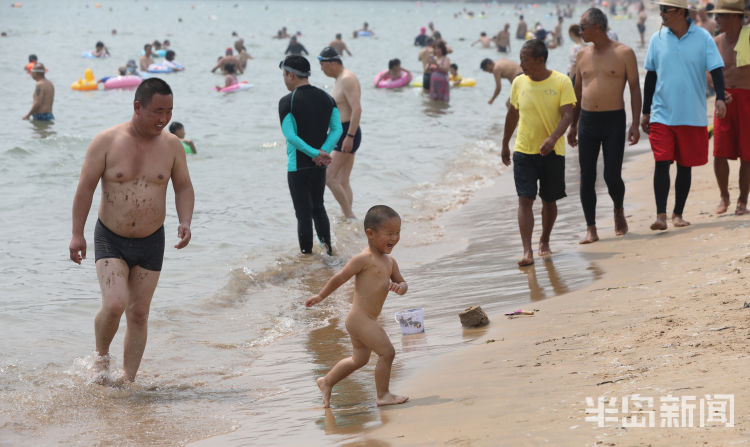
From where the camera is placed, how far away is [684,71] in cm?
727

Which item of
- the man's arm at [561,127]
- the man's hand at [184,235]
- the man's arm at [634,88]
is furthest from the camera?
the man's arm at [634,88]

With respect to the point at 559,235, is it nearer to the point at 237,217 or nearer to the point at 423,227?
the point at 423,227

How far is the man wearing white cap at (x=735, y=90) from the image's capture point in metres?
7.57

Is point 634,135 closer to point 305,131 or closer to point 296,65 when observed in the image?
point 305,131

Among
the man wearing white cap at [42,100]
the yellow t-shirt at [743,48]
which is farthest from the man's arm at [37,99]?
the yellow t-shirt at [743,48]

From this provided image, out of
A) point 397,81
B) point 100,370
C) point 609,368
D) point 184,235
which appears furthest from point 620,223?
point 397,81

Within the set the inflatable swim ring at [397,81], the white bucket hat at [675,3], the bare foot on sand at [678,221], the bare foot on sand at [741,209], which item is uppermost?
the white bucket hat at [675,3]

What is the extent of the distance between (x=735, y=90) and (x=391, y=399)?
4915mm

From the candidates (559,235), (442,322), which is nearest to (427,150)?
(559,235)

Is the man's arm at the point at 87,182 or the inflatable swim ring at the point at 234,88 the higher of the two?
the man's arm at the point at 87,182

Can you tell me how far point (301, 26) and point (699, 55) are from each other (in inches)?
2892

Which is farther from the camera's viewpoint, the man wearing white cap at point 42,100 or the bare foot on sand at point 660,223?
the man wearing white cap at point 42,100

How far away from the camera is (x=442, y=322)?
6.11 metres

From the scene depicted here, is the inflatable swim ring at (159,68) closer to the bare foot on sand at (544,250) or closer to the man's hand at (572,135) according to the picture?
the man's hand at (572,135)
